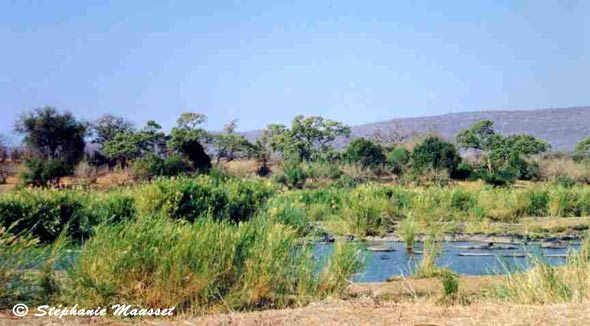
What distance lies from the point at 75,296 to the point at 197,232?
177 cm

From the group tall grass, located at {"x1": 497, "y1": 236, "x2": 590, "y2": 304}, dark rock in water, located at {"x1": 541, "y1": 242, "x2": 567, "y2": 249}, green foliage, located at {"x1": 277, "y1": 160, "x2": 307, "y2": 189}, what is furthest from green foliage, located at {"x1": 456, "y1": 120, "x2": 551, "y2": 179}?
tall grass, located at {"x1": 497, "y1": 236, "x2": 590, "y2": 304}

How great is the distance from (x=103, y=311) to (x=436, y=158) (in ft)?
137

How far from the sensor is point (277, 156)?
64562mm

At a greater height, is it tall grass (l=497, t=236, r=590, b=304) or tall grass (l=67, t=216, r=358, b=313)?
tall grass (l=67, t=216, r=358, b=313)

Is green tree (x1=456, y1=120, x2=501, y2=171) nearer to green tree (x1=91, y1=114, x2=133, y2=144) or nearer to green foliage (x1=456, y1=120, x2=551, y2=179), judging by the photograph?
green foliage (x1=456, y1=120, x2=551, y2=179)

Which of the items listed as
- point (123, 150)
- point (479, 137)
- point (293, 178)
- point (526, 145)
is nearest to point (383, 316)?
point (293, 178)

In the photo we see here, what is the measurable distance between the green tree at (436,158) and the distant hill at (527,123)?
54.4 metres

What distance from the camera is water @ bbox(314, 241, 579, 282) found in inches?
608

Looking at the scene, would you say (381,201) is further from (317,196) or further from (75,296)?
(75,296)

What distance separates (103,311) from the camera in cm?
888

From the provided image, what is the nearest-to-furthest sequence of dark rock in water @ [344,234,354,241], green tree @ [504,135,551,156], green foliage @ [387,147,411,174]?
1. dark rock in water @ [344,234,354,241]
2. green foliage @ [387,147,411,174]
3. green tree @ [504,135,551,156]

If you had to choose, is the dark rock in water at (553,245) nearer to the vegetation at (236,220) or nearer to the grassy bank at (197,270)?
the vegetation at (236,220)

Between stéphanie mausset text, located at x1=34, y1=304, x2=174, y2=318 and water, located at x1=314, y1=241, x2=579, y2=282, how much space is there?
18.0ft

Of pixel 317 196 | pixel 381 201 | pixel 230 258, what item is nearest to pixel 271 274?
pixel 230 258
